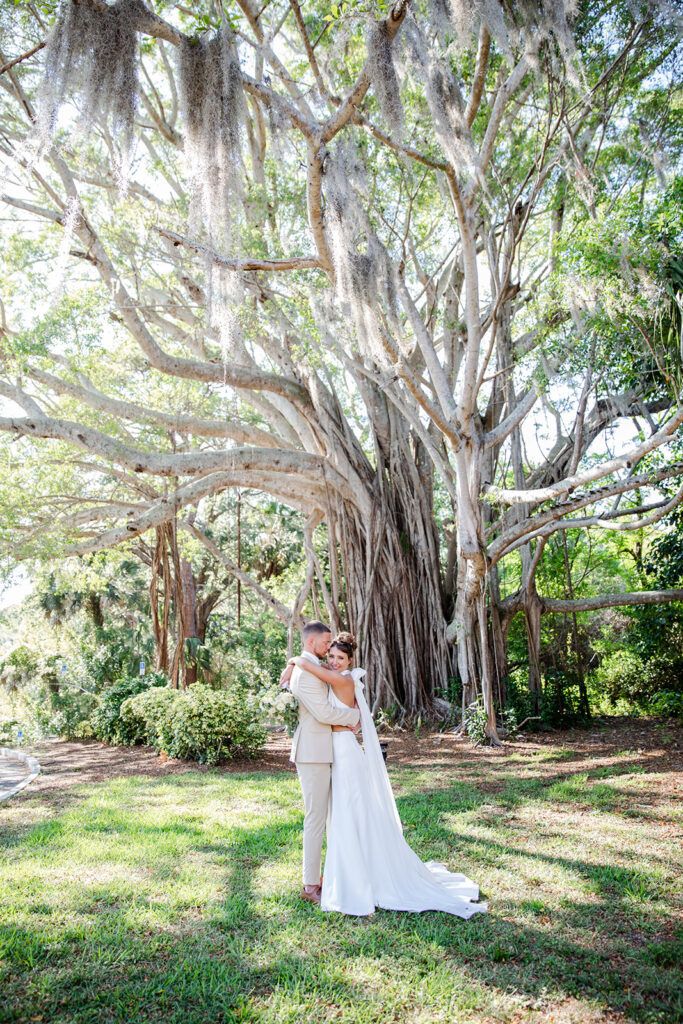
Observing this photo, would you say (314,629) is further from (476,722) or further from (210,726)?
(476,722)

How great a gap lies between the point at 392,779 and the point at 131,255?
20.0ft

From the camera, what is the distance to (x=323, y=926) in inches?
104

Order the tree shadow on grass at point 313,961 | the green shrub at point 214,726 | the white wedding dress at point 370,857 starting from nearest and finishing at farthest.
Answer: the tree shadow on grass at point 313,961
the white wedding dress at point 370,857
the green shrub at point 214,726

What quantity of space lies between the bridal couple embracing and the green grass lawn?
10cm

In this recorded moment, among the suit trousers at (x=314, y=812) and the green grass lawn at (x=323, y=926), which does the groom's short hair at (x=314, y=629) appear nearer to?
the suit trousers at (x=314, y=812)

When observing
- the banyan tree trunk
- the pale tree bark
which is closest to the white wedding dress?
the pale tree bark

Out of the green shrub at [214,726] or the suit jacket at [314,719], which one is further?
the green shrub at [214,726]

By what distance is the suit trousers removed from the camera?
2.94 m

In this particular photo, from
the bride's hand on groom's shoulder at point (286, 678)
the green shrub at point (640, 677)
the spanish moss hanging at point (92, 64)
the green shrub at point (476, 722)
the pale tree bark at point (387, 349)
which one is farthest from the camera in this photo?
the green shrub at point (640, 677)

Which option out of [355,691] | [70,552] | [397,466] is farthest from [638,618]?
[70,552]

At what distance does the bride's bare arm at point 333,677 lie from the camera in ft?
10.2

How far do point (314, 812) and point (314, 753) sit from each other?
0.81 ft

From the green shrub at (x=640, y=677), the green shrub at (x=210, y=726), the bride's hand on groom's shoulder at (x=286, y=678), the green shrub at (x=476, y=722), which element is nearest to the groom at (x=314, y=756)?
the bride's hand on groom's shoulder at (x=286, y=678)

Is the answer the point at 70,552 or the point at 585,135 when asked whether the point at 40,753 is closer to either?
the point at 70,552
